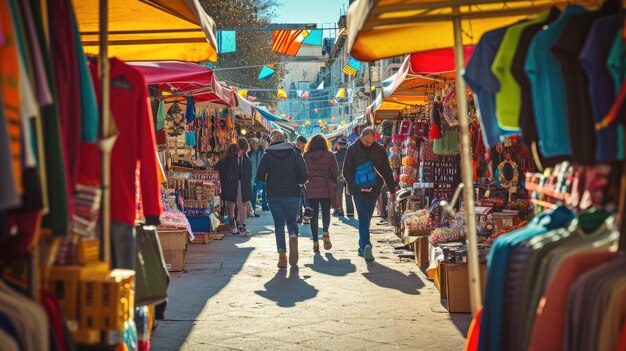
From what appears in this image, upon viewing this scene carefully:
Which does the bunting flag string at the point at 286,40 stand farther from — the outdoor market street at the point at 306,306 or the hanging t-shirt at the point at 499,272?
the hanging t-shirt at the point at 499,272

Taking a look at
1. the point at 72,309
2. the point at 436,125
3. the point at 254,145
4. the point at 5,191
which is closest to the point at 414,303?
the point at 436,125

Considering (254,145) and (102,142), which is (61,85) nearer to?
(102,142)

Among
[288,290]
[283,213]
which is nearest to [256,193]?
[283,213]

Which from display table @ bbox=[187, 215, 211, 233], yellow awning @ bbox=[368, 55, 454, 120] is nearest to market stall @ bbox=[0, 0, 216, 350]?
yellow awning @ bbox=[368, 55, 454, 120]

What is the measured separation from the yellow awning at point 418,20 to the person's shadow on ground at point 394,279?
395cm

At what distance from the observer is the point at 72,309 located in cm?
364

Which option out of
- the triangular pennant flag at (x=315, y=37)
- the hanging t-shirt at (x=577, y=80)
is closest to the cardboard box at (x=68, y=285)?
the hanging t-shirt at (x=577, y=80)

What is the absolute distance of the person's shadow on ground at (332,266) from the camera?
10.5 metres

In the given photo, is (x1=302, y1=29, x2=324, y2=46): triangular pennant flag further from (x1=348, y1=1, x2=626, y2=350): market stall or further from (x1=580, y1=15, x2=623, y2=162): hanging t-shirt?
(x1=580, y1=15, x2=623, y2=162): hanging t-shirt

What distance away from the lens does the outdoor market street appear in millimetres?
6559

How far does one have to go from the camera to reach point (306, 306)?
809 cm

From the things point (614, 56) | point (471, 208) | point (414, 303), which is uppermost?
point (614, 56)

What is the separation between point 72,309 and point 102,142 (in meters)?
0.85

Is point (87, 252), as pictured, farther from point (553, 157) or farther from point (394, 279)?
point (394, 279)
